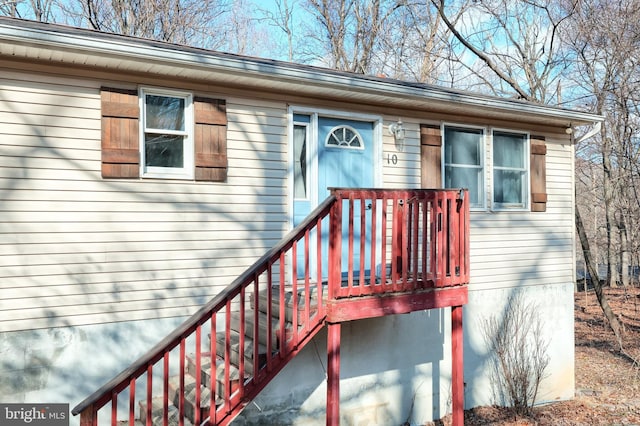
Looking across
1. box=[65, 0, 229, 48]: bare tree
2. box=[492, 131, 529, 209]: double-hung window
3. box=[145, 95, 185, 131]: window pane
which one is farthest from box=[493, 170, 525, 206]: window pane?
box=[65, 0, 229, 48]: bare tree

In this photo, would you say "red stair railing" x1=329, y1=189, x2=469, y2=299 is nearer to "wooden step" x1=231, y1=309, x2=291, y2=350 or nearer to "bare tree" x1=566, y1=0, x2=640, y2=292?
"wooden step" x1=231, y1=309, x2=291, y2=350

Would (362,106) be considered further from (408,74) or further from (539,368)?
(408,74)

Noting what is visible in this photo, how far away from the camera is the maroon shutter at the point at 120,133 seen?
15.8 feet

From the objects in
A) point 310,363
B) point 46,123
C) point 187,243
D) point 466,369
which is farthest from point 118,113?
point 466,369

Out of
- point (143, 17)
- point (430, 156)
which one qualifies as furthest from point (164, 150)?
point (143, 17)

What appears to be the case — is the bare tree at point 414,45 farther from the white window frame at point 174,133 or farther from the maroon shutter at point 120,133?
the maroon shutter at point 120,133

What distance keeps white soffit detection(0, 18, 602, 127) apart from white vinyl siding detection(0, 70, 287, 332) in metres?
0.30

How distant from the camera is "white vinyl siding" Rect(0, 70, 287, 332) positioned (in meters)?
4.51

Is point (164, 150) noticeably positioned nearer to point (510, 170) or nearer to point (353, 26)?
point (510, 170)

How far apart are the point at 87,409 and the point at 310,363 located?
290cm

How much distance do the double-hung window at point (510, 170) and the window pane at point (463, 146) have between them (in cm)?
28

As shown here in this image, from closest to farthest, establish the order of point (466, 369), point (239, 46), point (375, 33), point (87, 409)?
point (87, 409) < point (466, 369) < point (375, 33) < point (239, 46)

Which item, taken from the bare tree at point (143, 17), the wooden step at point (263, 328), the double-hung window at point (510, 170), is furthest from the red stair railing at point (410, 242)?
the bare tree at point (143, 17)

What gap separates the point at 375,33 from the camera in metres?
17.9
